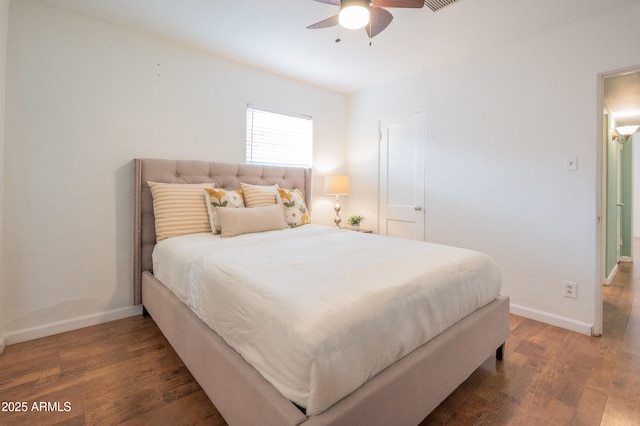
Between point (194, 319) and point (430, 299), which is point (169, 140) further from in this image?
point (430, 299)

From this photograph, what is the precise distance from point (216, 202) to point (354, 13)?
1.76 meters

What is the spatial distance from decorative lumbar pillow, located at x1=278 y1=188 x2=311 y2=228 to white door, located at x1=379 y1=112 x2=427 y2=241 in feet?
4.13

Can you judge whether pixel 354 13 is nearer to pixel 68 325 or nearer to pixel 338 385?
pixel 338 385

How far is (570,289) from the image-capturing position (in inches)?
94.4

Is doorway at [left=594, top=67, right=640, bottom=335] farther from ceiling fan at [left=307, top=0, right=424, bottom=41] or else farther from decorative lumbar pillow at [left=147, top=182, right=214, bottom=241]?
decorative lumbar pillow at [left=147, top=182, right=214, bottom=241]

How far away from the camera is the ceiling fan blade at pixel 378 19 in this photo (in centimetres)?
187

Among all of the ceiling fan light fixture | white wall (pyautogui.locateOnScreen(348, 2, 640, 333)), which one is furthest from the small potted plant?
the ceiling fan light fixture

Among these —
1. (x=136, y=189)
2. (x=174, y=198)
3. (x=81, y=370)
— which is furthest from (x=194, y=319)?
(x=136, y=189)

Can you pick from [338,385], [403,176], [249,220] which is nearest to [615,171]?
[403,176]

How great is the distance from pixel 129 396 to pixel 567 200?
3.36 meters

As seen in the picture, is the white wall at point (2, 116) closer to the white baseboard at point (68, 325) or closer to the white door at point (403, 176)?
the white baseboard at point (68, 325)

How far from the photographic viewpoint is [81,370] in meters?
1.80

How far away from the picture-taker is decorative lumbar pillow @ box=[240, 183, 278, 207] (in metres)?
2.77

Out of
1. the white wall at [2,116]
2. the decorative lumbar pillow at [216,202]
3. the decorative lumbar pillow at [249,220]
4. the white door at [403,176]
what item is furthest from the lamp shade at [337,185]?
the white wall at [2,116]
